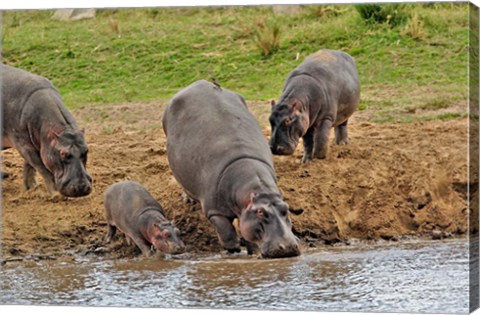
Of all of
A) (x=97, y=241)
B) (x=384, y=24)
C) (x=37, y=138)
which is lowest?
(x=97, y=241)

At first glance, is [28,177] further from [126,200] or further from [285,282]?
[285,282]

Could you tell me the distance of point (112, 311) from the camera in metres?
8.95

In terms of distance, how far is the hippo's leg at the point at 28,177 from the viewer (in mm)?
11320

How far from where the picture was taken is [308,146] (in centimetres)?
1116

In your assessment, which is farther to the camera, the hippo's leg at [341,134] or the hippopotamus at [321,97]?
the hippo's leg at [341,134]

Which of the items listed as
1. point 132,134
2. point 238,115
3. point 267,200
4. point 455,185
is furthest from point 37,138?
point 455,185

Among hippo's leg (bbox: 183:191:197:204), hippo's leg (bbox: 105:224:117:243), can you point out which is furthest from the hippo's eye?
hippo's leg (bbox: 183:191:197:204)

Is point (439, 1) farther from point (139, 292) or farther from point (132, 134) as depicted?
point (132, 134)

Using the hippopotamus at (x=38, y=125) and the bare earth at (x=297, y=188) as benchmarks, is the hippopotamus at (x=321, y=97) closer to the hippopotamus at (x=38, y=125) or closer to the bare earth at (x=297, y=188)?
the bare earth at (x=297, y=188)

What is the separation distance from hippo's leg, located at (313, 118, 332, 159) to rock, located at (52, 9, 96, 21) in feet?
7.44

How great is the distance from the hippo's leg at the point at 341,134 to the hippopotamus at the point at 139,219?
5.35 ft

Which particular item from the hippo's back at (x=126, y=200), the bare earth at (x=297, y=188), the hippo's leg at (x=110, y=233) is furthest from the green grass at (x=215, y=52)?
the hippo's leg at (x=110, y=233)

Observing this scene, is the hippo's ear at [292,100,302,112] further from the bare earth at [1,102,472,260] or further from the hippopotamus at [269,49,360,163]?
the bare earth at [1,102,472,260]

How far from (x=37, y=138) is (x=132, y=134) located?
2.70ft
